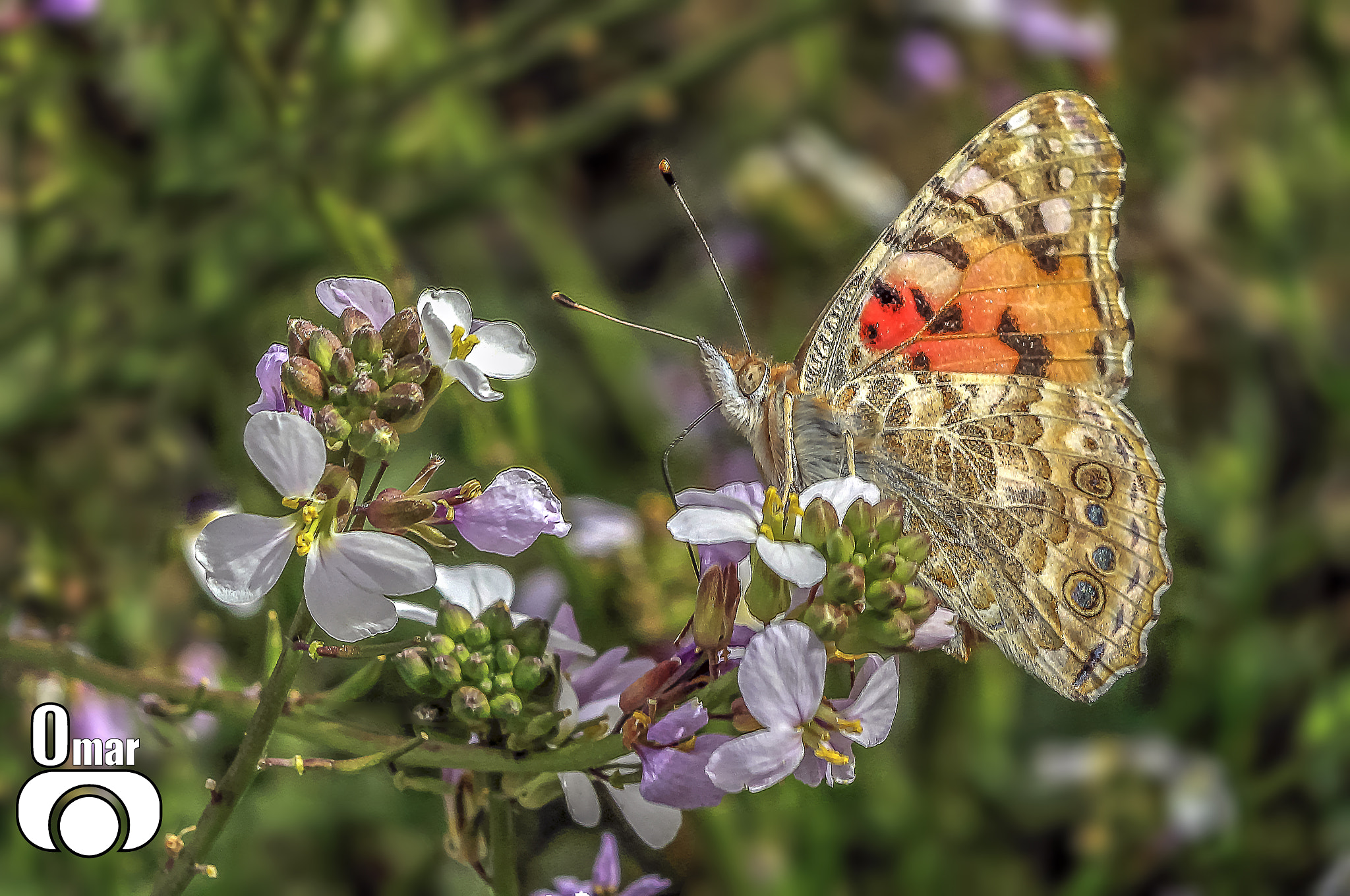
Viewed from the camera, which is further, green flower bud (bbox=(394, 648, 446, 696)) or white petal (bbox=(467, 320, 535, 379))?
white petal (bbox=(467, 320, 535, 379))

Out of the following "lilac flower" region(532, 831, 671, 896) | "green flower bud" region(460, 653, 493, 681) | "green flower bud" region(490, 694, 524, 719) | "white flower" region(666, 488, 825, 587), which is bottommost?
"lilac flower" region(532, 831, 671, 896)

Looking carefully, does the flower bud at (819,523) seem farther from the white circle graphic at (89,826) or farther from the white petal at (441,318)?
the white circle graphic at (89,826)

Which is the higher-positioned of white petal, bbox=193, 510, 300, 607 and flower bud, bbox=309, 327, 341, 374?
flower bud, bbox=309, 327, 341, 374

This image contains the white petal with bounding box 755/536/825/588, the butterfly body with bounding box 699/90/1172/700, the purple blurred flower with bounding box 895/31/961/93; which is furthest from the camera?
the purple blurred flower with bounding box 895/31/961/93

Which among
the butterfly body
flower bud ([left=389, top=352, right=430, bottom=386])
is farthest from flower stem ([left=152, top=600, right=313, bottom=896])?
the butterfly body

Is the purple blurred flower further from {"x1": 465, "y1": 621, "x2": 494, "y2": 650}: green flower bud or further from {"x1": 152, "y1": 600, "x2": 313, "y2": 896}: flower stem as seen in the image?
{"x1": 152, "y1": 600, "x2": 313, "y2": 896}: flower stem

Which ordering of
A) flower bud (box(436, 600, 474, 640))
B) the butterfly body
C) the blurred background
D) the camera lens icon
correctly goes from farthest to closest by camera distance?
the blurred background
the butterfly body
the camera lens icon
flower bud (box(436, 600, 474, 640))

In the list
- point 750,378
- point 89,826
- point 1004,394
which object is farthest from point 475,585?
point 1004,394
